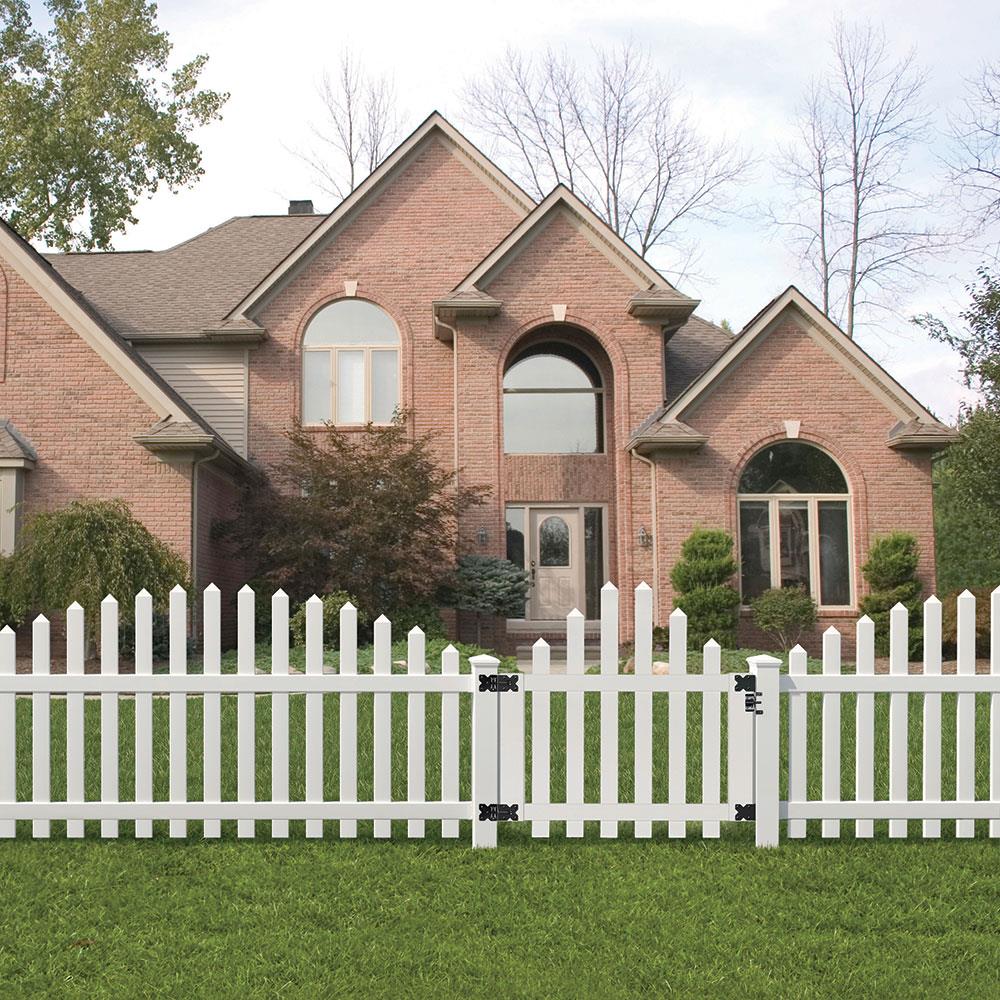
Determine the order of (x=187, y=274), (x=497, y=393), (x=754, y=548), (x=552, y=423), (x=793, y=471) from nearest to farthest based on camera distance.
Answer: (x=754, y=548) → (x=793, y=471) → (x=497, y=393) → (x=552, y=423) → (x=187, y=274)

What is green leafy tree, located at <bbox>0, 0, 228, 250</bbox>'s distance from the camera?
1373 inches

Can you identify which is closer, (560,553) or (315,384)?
(560,553)

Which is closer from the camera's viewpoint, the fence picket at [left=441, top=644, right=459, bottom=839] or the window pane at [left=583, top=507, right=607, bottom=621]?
the fence picket at [left=441, top=644, right=459, bottom=839]

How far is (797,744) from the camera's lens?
5.70m

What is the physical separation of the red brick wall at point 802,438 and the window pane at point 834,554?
18cm

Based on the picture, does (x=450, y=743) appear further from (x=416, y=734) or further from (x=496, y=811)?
(x=496, y=811)

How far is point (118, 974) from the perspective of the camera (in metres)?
4.12

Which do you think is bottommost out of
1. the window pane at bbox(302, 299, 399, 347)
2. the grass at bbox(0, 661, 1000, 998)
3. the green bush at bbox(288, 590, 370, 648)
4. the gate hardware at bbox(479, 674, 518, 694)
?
the grass at bbox(0, 661, 1000, 998)

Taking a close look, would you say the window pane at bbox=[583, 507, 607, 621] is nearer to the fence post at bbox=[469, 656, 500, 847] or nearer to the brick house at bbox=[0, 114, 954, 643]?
the brick house at bbox=[0, 114, 954, 643]

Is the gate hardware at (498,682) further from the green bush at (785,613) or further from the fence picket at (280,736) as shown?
the green bush at (785,613)

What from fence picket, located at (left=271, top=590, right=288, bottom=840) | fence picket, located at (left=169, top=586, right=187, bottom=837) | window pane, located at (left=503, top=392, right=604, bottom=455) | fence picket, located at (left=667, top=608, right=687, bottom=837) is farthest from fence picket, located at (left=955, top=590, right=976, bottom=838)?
window pane, located at (left=503, top=392, right=604, bottom=455)

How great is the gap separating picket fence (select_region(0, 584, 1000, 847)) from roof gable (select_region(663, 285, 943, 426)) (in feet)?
45.1

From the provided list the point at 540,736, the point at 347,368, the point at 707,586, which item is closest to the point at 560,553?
the point at 707,586

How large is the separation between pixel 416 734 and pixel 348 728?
0.33 metres
